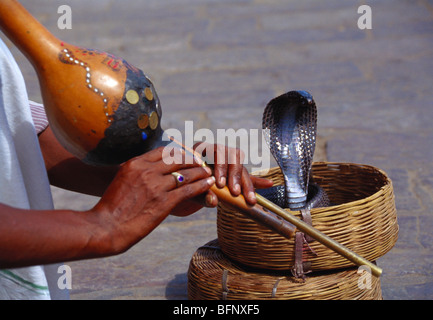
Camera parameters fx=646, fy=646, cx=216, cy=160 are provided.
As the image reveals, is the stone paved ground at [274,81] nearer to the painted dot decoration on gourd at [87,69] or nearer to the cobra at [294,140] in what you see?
the cobra at [294,140]

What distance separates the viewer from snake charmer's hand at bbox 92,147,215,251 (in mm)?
1231

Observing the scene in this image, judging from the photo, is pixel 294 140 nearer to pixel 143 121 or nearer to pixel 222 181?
pixel 222 181

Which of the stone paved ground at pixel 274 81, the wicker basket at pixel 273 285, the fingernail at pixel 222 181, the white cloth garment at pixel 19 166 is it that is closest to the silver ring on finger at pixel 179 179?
the fingernail at pixel 222 181

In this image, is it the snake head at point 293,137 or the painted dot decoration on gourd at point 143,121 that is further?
the snake head at point 293,137

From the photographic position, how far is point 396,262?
2592 mm

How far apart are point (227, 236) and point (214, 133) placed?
7.49ft

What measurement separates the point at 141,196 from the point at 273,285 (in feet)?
2.15

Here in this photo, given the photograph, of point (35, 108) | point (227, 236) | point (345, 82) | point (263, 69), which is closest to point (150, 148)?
point (35, 108)

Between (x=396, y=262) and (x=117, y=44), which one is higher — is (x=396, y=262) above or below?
below

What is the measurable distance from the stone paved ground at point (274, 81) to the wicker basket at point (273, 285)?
0.57 metres

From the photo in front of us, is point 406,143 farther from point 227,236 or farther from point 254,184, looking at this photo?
point 254,184

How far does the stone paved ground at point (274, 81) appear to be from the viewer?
267cm

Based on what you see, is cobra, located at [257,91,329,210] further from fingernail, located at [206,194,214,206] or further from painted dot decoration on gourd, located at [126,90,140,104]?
painted dot decoration on gourd, located at [126,90,140,104]

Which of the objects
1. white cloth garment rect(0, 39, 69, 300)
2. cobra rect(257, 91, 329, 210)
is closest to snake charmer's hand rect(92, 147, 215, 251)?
white cloth garment rect(0, 39, 69, 300)
